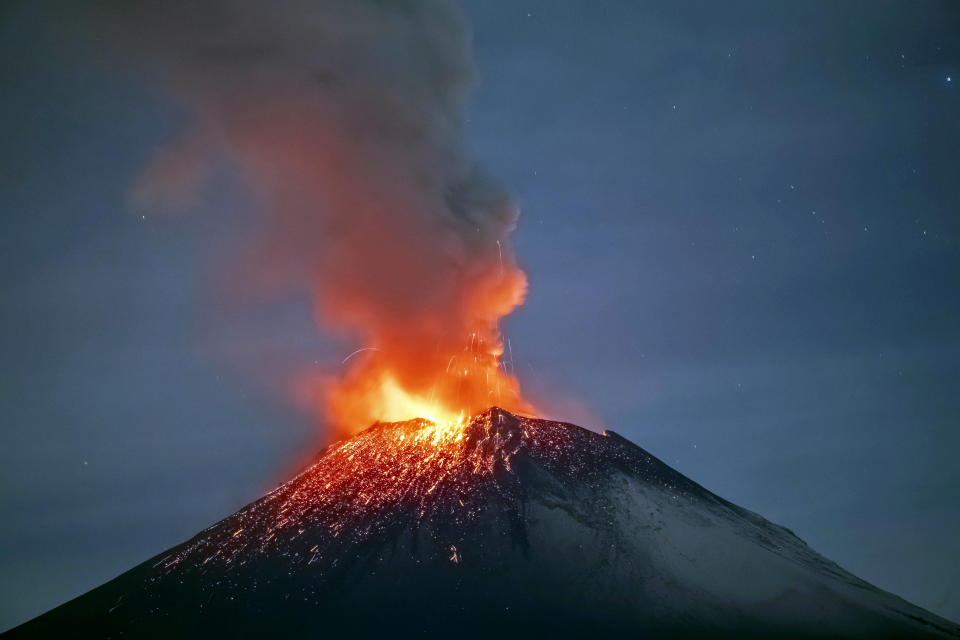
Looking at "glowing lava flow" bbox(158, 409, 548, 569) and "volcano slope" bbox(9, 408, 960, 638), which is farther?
"glowing lava flow" bbox(158, 409, 548, 569)

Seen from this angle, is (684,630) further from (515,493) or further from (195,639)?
(195,639)

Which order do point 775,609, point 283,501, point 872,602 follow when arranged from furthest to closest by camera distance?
1. point 283,501
2. point 872,602
3. point 775,609

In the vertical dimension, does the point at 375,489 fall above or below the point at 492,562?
above

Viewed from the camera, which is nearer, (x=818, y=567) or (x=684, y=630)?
(x=684, y=630)

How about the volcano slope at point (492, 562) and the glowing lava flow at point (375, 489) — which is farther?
the glowing lava flow at point (375, 489)

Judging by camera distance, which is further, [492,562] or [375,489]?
[375,489]

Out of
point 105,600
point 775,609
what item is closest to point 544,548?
point 775,609

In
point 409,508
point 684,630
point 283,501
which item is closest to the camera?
point 684,630

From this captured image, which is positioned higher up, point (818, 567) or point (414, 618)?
point (818, 567)
